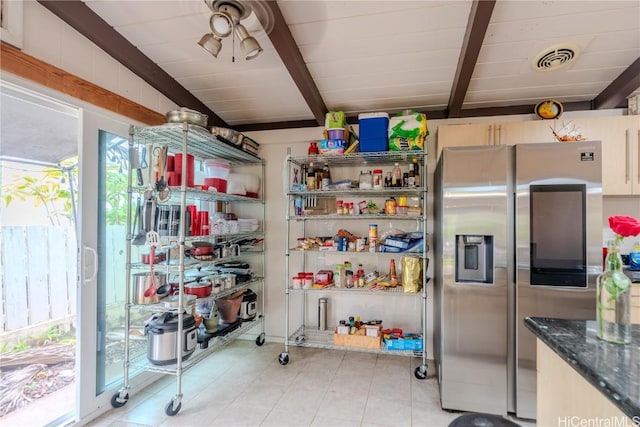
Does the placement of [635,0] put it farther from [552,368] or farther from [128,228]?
[128,228]

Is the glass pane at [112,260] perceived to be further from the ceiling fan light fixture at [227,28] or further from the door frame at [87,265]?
the ceiling fan light fixture at [227,28]

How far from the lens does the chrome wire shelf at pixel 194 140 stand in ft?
7.38

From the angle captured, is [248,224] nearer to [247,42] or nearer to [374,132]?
[374,132]

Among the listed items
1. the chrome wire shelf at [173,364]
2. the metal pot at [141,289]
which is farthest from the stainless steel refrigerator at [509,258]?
the metal pot at [141,289]

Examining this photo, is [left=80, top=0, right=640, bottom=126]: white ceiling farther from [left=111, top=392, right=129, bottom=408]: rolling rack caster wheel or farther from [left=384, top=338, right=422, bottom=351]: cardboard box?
[left=111, top=392, right=129, bottom=408]: rolling rack caster wheel

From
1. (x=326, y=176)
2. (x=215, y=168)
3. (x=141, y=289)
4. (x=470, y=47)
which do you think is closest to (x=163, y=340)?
(x=141, y=289)

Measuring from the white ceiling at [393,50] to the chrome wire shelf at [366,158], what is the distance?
0.51 m

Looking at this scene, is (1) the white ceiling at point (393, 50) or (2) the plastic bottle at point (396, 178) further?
(2) the plastic bottle at point (396, 178)

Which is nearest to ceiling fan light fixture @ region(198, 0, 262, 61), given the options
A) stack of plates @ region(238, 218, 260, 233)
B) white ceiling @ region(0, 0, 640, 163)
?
white ceiling @ region(0, 0, 640, 163)

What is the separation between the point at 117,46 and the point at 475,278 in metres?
2.85

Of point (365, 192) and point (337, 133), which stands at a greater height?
point (337, 133)

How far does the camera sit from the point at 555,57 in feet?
7.11

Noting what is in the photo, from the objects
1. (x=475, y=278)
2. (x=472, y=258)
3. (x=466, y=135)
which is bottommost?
(x=475, y=278)

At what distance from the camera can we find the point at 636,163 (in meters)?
2.39
